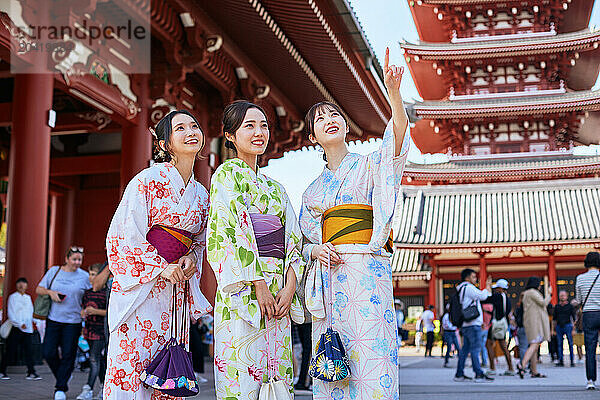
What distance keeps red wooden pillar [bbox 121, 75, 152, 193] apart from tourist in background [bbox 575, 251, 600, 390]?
6079mm

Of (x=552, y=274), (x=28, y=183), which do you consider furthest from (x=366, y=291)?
(x=552, y=274)

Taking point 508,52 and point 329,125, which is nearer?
point 329,125

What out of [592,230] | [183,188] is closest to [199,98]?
[183,188]

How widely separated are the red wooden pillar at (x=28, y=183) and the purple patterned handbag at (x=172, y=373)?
5501mm

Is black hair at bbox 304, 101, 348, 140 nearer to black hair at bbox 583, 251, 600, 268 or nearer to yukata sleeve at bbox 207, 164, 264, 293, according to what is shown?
yukata sleeve at bbox 207, 164, 264, 293

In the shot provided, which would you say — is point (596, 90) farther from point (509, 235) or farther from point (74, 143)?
point (74, 143)

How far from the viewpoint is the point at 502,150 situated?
79.5 feet

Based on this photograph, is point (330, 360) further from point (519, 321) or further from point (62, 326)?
point (519, 321)

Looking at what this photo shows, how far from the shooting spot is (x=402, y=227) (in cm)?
2242

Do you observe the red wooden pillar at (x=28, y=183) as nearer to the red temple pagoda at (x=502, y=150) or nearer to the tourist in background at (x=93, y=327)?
the tourist in background at (x=93, y=327)

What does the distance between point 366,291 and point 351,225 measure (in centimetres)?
33

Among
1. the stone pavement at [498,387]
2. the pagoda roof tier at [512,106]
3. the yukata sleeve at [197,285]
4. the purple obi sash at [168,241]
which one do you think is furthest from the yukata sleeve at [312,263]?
the pagoda roof tier at [512,106]

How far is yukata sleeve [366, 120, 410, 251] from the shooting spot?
3213 mm

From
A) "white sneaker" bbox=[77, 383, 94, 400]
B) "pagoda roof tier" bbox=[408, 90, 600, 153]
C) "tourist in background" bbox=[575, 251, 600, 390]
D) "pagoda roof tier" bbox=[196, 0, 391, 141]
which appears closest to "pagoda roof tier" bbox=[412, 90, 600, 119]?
"pagoda roof tier" bbox=[408, 90, 600, 153]
